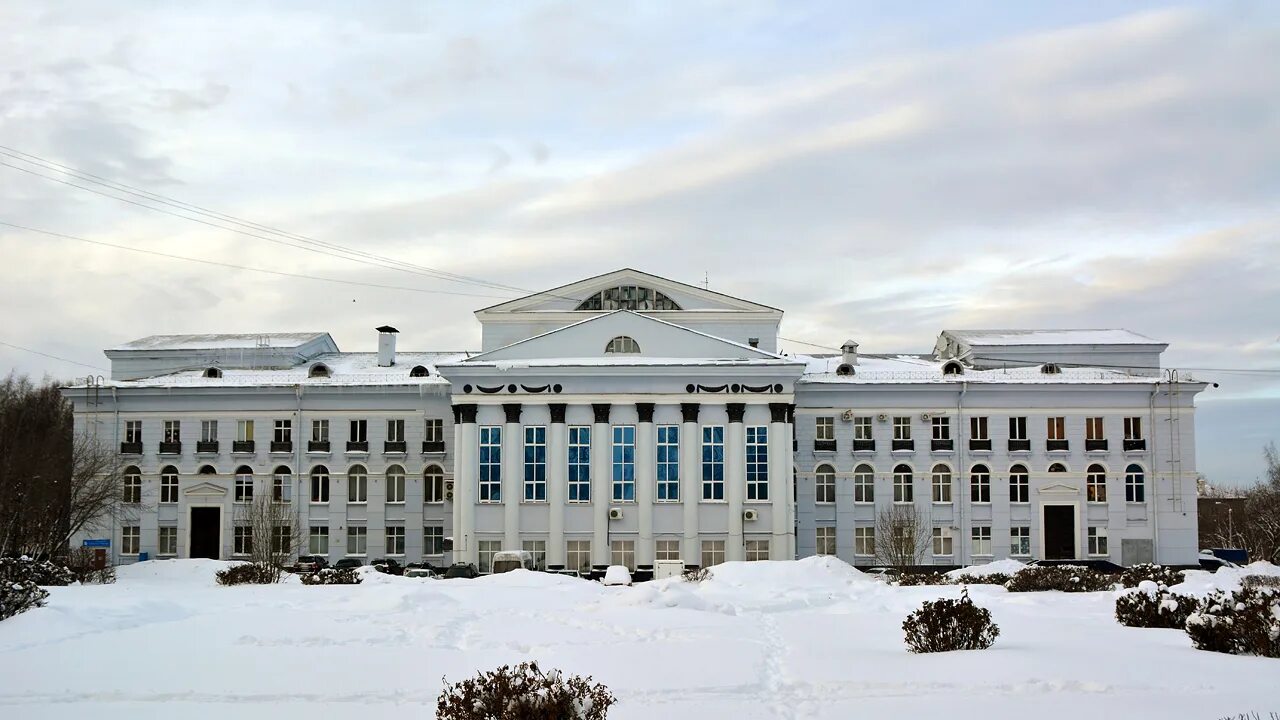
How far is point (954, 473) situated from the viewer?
51.4 meters

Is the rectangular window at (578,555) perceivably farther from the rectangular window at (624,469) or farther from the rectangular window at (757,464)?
the rectangular window at (757,464)

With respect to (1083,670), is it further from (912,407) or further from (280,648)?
(912,407)

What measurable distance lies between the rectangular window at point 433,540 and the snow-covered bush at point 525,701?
136 feet

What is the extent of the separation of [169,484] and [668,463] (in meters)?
23.7

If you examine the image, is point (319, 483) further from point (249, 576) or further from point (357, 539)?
point (249, 576)

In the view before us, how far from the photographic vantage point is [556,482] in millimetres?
47750

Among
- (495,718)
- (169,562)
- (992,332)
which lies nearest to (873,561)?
(992,332)

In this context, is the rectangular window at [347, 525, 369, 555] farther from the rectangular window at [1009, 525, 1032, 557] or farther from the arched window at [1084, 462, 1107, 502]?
the arched window at [1084, 462, 1107, 502]

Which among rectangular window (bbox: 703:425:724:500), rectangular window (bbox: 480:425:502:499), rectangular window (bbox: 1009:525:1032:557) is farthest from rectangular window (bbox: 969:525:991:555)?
rectangular window (bbox: 480:425:502:499)

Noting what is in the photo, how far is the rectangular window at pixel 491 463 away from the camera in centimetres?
4806

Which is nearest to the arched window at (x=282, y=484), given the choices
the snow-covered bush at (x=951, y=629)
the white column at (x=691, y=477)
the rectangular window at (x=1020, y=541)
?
the white column at (x=691, y=477)

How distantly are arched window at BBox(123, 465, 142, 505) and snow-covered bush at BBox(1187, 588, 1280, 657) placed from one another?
46914 mm

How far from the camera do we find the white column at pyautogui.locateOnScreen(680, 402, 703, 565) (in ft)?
156

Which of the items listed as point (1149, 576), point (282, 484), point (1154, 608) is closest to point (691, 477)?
point (282, 484)
